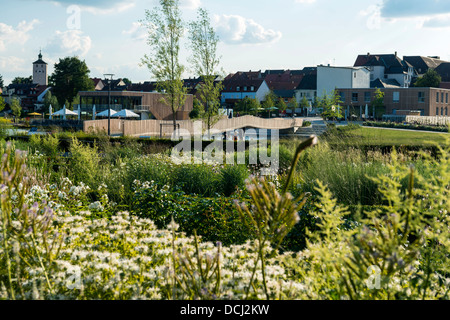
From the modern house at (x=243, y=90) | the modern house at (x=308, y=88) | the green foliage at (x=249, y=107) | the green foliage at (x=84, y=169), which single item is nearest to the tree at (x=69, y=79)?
the green foliage at (x=249, y=107)

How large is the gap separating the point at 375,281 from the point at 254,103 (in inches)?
2672

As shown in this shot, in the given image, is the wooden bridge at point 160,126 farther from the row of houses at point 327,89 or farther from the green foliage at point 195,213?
the green foliage at point 195,213

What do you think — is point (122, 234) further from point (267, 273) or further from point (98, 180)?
point (98, 180)

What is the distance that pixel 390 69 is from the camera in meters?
84.9

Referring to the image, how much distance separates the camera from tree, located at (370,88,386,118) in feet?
196

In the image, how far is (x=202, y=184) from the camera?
9.08 metres

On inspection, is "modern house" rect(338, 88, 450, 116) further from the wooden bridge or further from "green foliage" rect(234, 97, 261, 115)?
the wooden bridge

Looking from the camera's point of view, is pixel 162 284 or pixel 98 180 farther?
pixel 98 180

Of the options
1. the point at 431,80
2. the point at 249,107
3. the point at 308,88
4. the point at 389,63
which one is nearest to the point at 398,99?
the point at 431,80

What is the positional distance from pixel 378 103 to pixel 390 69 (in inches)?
1102

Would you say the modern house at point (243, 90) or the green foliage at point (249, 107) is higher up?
the modern house at point (243, 90)

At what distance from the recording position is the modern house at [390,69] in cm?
8381

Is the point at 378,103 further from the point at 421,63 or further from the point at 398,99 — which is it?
the point at 421,63
